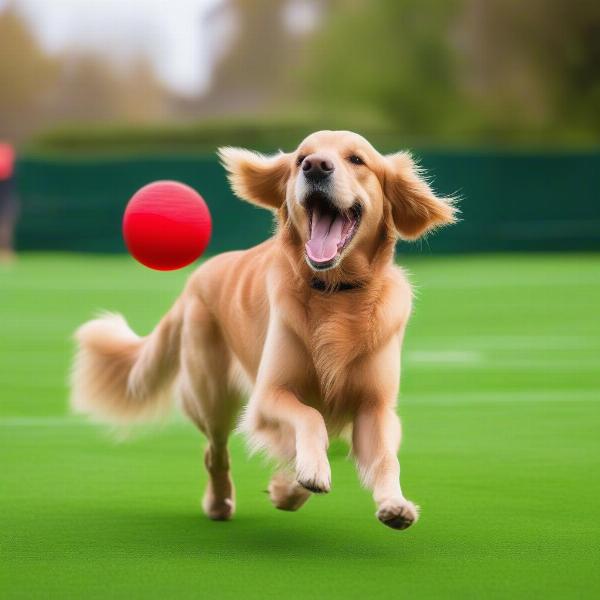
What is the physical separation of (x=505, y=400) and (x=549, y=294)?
9314 mm

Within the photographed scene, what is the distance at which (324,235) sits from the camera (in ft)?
19.5

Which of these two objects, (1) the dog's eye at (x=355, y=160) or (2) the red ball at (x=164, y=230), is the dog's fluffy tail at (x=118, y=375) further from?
(1) the dog's eye at (x=355, y=160)

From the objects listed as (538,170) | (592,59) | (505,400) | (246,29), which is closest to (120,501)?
(505,400)

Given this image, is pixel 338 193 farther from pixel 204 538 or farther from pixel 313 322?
pixel 204 538

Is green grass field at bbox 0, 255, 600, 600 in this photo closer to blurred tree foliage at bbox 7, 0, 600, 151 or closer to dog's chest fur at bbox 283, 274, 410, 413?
dog's chest fur at bbox 283, 274, 410, 413

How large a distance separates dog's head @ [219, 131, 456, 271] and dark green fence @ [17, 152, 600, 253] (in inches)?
808

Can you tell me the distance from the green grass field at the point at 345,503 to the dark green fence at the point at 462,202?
48.4 feet

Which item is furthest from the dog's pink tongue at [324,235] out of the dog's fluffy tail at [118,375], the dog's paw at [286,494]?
the dog's fluffy tail at [118,375]

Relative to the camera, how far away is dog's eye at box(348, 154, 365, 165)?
5941 millimetres

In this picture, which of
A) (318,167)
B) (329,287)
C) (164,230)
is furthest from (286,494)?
(164,230)

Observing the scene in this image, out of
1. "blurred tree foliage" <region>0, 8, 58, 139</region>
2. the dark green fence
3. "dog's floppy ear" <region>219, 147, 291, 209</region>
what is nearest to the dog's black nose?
"dog's floppy ear" <region>219, 147, 291, 209</region>

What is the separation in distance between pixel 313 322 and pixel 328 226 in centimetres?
40

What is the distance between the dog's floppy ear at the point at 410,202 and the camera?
619 centimetres

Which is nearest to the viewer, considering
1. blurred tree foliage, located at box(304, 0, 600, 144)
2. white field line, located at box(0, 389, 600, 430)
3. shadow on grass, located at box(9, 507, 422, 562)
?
A: shadow on grass, located at box(9, 507, 422, 562)
